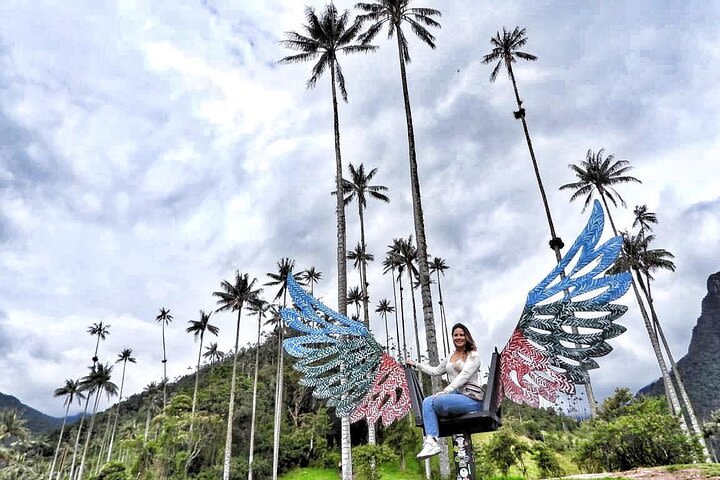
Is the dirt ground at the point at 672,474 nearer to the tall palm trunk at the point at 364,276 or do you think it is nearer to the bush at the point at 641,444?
the bush at the point at 641,444

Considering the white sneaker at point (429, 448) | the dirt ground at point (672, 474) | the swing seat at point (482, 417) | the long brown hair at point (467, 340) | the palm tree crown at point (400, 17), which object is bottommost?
the dirt ground at point (672, 474)

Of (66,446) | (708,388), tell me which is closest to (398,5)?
(66,446)

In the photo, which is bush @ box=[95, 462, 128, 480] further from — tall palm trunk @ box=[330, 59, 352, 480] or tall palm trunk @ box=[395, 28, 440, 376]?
tall palm trunk @ box=[395, 28, 440, 376]

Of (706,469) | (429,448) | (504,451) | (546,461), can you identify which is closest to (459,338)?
(429,448)

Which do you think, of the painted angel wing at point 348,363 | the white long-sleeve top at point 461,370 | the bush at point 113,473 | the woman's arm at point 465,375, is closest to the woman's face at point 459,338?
the white long-sleeve top at point 461,370

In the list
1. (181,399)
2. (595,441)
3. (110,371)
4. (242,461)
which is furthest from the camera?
(110,371)

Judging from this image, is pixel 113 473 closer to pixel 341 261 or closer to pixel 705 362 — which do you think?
pixel 341 261

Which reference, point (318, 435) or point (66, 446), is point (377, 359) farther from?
point (66, 446)

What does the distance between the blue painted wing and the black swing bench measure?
83cm

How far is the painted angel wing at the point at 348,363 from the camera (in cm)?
502

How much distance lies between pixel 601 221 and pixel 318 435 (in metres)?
31.5

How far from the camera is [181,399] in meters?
33.8

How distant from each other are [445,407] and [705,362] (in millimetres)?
83875

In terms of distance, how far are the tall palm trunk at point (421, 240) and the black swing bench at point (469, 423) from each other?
685cm
